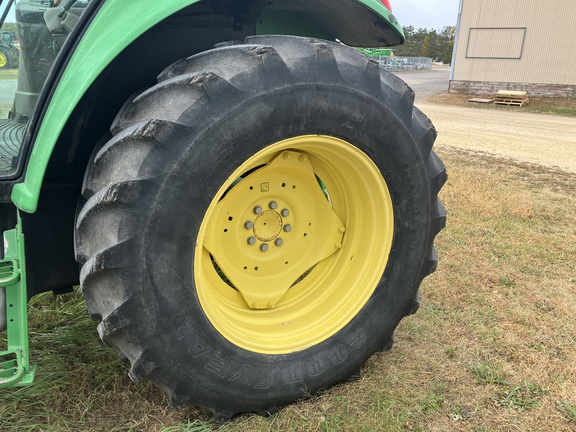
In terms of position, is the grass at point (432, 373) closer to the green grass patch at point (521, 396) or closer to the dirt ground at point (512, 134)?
the green grass patch at point (521, 396)

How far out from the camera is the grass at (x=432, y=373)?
2.00 meters

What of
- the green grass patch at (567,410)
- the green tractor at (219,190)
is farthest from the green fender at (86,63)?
the green grass patch at (567,410)

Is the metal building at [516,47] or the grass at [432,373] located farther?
the metal building at [516,47]

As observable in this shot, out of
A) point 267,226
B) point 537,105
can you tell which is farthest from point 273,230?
point 537,105

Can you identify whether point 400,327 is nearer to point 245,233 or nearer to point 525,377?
point 525,377

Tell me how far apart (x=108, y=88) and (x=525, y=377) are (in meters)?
2.24

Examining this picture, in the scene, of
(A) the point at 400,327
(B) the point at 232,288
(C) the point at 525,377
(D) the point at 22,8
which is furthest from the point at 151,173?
(C) the point at 525,377

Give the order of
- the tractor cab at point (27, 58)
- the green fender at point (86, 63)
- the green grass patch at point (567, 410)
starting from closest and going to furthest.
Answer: the green fender at point (86, 63) < the tractor cab at point (27, 58) < the green grass patch at point (567, 410)

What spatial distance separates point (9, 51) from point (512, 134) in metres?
10.9

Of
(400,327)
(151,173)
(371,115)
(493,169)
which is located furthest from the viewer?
(493,169)

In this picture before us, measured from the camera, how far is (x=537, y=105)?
1786 centimetres

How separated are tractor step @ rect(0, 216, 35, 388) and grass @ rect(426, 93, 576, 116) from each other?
1802cm

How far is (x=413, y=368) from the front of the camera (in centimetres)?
240

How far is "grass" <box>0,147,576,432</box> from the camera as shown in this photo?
78.7 inches
